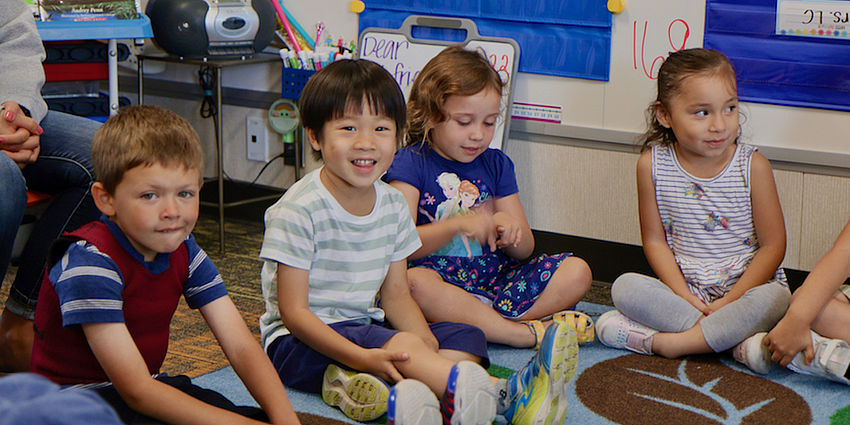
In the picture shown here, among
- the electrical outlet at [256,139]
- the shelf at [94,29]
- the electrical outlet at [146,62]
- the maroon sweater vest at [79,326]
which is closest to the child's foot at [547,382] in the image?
the maroon sweater vest at [79,326]

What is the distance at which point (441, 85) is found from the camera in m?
A: 1.76

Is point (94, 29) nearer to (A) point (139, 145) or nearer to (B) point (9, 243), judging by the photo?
(B) point (9, 243)

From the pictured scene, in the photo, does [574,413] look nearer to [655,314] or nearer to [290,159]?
[655,314]

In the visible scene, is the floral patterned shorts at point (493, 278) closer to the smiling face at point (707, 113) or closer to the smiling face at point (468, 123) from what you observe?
the smiling face at point (468, 123)

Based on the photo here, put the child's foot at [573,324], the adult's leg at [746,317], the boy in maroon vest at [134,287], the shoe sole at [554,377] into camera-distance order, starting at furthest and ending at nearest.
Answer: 1. the child's foot at [573,324]
2. the adult's leg at [746,317]
3. the shoe sole at [554,377]
4. the boy in maroon vest at [134,287]

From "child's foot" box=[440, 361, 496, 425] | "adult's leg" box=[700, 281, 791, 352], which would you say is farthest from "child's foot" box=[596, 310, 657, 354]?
"child's foot" box=[440, 361, 496, 425]

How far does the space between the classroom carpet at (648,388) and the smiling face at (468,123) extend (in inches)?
15.6

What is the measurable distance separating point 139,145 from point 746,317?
1126mm

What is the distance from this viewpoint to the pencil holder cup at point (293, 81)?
2371 millimetres

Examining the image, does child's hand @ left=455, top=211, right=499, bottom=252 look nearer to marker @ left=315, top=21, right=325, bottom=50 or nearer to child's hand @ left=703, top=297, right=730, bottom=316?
child's hand @ left=703, top=297, right=730, bottom=316

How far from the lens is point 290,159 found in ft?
8.66

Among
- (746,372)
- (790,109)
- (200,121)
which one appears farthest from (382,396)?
(200,121)

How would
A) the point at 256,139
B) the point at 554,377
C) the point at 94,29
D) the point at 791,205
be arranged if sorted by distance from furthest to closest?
1. the point at 256,139
2. the point at 791,205
3. the point at 94,29
4. the point at 554,377

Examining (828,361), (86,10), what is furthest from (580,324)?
(86,10)
